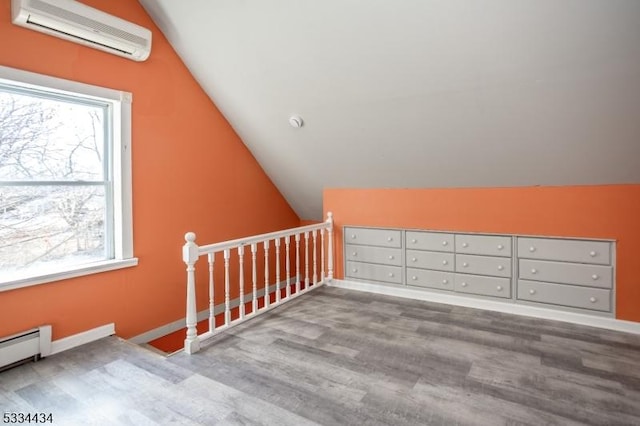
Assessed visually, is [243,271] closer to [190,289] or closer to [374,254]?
[374,254]

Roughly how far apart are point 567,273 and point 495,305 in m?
0.64

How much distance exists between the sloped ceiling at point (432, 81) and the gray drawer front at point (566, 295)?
0.87 metres

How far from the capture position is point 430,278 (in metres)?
3.72

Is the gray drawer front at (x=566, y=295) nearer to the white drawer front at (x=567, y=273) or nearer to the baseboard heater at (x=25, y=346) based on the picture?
the white drawer front at (x=567, y=273)

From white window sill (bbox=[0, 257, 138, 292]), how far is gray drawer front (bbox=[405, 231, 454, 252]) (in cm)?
256

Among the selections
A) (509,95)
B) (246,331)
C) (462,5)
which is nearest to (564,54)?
(509,95)

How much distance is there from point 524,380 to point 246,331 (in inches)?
76.7

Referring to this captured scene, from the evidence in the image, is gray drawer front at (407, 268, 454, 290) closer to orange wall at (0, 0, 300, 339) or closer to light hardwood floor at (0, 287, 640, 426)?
light hardwood floor at (0, 287, 640, 426)

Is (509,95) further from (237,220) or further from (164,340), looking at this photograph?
(164,340)

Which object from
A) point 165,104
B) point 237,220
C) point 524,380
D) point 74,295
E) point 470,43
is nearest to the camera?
point 524,380

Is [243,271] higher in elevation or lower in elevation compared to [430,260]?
lower

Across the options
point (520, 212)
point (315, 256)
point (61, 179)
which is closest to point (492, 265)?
point (520, 212)

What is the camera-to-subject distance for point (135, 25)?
301 centimetres

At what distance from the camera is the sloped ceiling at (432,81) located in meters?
2.26
